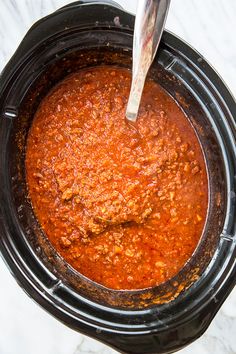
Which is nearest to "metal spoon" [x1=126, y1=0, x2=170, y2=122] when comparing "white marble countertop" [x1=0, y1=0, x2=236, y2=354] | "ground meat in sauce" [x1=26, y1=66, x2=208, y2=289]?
"ground meat in sauce" [x1=26, y1=66, x2=208, y2=289]

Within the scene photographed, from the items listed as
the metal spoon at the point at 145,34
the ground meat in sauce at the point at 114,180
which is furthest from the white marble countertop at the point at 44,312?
the metal spoon at the point at 145,34

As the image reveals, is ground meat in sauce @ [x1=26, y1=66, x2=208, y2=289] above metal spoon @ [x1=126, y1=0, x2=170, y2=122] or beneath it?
beneath

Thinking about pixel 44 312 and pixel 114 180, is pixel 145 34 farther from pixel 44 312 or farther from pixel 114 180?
pixel 44 312

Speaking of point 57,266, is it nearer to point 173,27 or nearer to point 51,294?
point 51,294

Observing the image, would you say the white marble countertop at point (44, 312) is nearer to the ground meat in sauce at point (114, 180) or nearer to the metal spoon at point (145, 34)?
the ground meat in sauce at point (114, 180)

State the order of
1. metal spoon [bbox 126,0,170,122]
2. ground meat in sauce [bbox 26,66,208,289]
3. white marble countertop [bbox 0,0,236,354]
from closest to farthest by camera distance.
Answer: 1. metal spoon [bbox 126,0,170,122]
2. ground meat in sauce [bbox 26,66,208,289]
3. white marble countertop [bbox 0,0,236,354]

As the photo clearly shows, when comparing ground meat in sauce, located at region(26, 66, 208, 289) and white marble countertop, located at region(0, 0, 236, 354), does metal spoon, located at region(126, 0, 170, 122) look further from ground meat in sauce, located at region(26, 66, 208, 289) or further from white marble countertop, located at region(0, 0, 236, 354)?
white marble countertop, located at region(0, 0, 236, 354)

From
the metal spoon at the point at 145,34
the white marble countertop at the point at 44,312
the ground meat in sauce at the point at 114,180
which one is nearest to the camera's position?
the metal spoon at the point at 145,34
